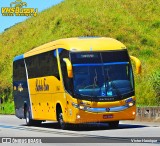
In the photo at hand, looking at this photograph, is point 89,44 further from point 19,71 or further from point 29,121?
point 19,71

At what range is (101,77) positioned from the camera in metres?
21.8

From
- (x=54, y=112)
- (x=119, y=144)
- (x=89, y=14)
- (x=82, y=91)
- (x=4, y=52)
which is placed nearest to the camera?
(x=119, y=144)

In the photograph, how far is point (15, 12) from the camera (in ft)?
279

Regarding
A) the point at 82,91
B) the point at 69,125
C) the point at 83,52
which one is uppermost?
the point at 83,52

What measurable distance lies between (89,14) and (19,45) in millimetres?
10023

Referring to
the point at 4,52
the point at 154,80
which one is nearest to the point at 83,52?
the point at 154,80

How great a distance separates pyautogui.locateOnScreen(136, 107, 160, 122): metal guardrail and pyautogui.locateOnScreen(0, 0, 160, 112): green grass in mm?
25599

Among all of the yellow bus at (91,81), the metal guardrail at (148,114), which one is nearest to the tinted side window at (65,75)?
the yellow bus at (91,81)

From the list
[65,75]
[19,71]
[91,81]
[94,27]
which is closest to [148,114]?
[91,81]

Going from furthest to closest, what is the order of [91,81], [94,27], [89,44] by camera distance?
1. [94,27]
2. [89,44]
3. [91,81]

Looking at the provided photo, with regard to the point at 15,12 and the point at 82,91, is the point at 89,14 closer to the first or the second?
the point at 15,12

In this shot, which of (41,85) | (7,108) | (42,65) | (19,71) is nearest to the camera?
(42,65)

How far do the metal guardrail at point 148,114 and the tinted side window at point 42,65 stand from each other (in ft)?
16.7

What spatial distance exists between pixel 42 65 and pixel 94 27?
4091 cm
